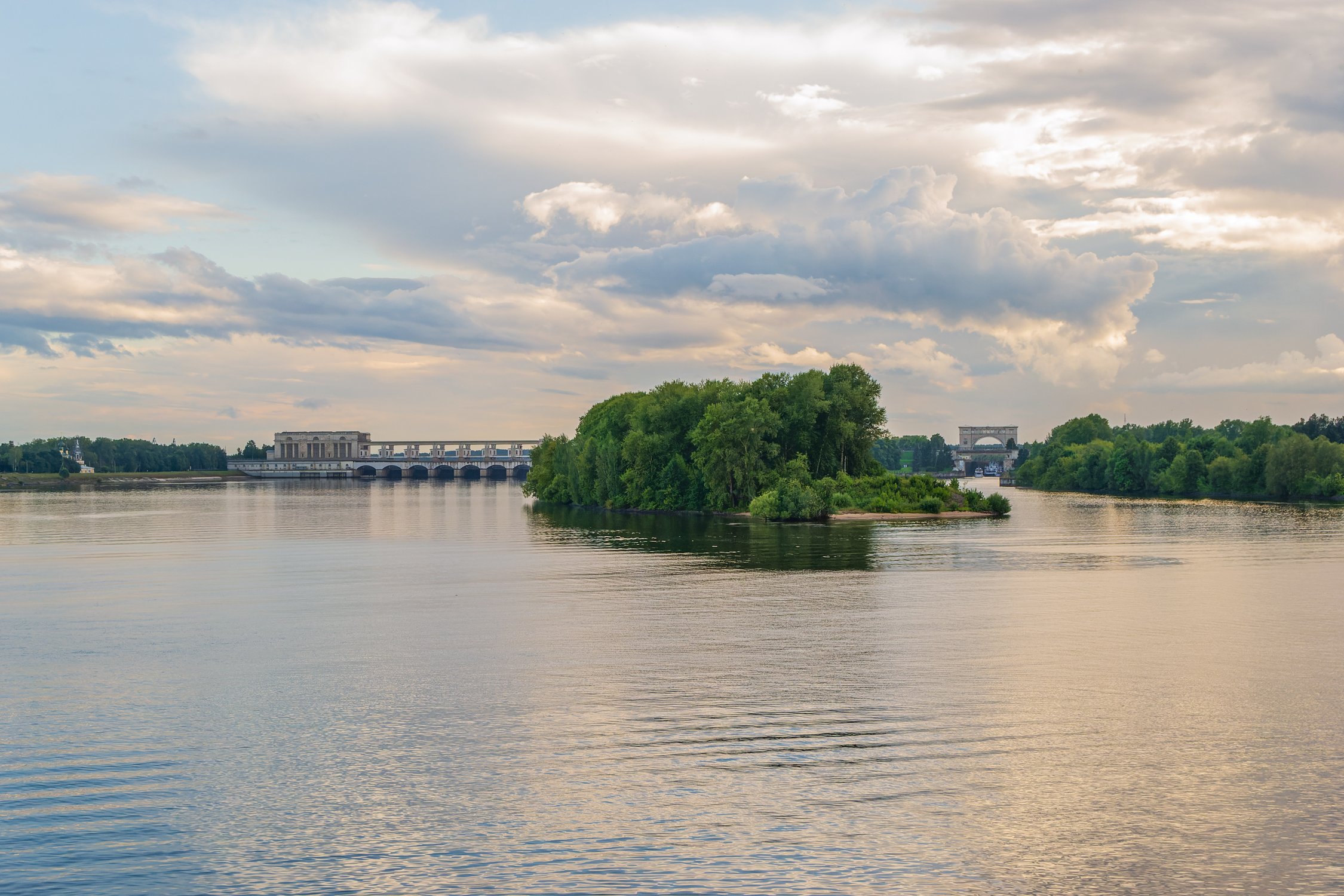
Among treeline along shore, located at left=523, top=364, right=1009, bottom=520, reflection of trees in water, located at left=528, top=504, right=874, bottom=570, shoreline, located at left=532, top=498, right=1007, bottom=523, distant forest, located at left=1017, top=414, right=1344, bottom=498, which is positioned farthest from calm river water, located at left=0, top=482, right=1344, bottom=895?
distant forest, located at left=1017, top=414, right=1344, bottom=498

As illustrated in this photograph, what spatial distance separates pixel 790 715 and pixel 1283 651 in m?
18.0

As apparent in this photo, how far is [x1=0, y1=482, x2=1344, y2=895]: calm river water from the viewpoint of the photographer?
16000mm

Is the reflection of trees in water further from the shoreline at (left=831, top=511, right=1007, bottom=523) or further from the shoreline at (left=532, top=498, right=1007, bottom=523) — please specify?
the shoreline at (left=831, top=511, right=1007, bottom=523)

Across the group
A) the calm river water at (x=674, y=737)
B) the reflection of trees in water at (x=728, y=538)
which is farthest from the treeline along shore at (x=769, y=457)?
the calm river water at (x=674, y=737)

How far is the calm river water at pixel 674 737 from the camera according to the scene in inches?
630

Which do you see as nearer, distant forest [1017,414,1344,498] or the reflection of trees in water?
the reflection of trees in water

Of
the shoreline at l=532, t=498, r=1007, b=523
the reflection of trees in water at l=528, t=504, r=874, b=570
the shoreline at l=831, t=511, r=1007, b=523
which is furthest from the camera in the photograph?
the shoreline at l=831, t=511, r=1007, b=523

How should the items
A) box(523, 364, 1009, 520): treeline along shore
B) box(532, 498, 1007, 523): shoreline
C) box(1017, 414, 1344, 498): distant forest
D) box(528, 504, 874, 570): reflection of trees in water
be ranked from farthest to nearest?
1. box(1017, 414, 1344, 498): distant forest
2. box(523, 364, 1009, 520): treeline along shore
3. box(532, 498, 1007, 523): shoreline
4. box(528, 504, 874, 570): reflection of trees in water

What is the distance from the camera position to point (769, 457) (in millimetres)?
118438

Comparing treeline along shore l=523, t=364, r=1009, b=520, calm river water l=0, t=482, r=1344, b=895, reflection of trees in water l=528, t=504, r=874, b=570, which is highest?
treeline along shore l=523, t=364, r=1009, b=520

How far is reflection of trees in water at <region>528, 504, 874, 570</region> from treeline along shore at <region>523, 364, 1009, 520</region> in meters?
5.21

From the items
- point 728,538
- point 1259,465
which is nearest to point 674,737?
point 728,538

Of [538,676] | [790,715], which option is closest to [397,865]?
[790,715]

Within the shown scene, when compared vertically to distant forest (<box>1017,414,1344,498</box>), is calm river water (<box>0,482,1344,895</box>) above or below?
below
